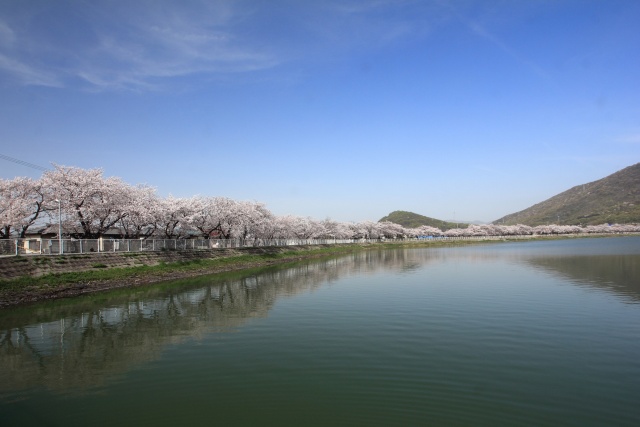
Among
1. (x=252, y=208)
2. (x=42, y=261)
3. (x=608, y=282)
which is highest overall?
(x=252, y=208)

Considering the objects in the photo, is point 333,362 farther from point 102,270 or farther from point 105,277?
point 102,270

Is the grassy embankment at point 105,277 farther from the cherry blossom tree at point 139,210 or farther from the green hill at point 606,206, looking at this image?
the green hill at point 606,206

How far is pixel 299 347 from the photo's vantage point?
1180 cm

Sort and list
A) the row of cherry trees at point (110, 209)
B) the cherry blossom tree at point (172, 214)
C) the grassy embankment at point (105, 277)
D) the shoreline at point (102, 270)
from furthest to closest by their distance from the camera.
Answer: the cherry blossom tree at point (172, 214), the row of cherry trees at point (110, 209), the shoreline at point (102, 270), the grassy embankment at point (105, 277)

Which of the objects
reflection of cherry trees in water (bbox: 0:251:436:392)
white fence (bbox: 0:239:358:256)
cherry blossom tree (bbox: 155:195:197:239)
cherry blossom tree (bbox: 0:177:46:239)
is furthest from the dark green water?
cherry blossom tree (bbox: 155:195:197:239)

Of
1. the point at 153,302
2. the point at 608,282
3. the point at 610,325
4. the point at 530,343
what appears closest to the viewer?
the point at 530,343

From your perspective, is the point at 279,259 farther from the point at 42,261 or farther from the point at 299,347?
the point at 299,347

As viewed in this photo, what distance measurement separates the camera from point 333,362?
10.3 m

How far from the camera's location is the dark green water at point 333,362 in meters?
7.49

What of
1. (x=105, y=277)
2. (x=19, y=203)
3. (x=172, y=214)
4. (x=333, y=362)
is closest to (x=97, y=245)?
(x=105, y=277)

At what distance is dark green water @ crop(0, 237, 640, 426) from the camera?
7488mm

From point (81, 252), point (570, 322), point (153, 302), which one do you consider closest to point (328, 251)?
point (81, 252)

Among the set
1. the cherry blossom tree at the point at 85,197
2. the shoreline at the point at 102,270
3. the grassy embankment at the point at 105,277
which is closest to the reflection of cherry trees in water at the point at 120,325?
the grassy embankment at the point at 105,277

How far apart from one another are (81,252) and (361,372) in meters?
25.9
